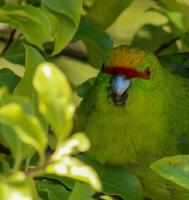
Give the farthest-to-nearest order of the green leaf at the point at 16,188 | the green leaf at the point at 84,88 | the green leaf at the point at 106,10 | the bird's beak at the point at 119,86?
1. the green leaf at the point at 84,88
2. the green leaf at the point at 106,10
3. the bird's beak at the point at 119,86
4. the green leaf at the point at 16,188

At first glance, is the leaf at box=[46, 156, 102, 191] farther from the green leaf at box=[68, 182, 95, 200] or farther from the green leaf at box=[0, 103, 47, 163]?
the green leaf at box=[68, 182, 95, 200]

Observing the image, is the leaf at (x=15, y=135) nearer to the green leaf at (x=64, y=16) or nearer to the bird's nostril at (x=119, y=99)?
the green leaf at (x=64, y=16)

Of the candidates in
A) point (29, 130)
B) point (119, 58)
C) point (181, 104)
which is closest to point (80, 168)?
point (29, 130)

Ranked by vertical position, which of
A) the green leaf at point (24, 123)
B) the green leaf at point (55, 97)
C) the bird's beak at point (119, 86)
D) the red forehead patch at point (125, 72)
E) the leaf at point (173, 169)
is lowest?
the bird's beak at point (119, 86)

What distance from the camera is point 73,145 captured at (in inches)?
40.4

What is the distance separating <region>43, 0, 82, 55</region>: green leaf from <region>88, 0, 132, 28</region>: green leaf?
0.57 meters

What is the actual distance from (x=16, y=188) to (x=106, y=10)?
1277 mm

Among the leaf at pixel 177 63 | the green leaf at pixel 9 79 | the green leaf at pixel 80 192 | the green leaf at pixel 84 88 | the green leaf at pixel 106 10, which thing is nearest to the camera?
the green leaf at pixel 80 192

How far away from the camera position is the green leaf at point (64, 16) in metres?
1.37

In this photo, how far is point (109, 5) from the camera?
2.15 m

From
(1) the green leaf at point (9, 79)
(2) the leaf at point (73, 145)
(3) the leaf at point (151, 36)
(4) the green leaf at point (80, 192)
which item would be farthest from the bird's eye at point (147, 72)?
(2) the leaf at point (73, 145)

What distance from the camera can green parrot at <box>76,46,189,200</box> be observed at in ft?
6.56

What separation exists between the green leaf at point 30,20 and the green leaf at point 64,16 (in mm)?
46

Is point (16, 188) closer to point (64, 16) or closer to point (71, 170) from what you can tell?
point (71, 170)
